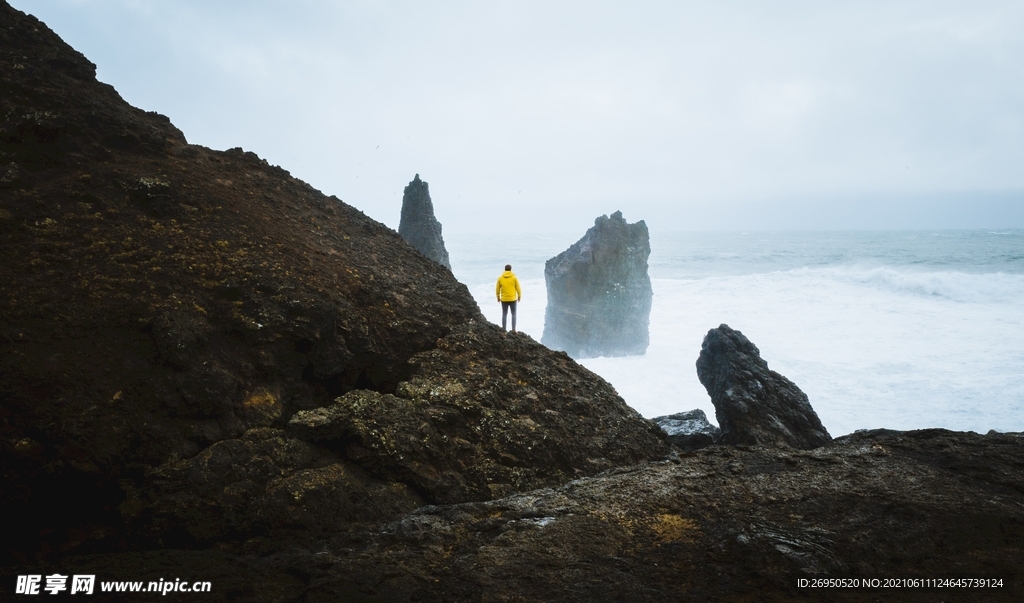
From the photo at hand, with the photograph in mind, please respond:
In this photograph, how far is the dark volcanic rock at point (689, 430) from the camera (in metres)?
7.34

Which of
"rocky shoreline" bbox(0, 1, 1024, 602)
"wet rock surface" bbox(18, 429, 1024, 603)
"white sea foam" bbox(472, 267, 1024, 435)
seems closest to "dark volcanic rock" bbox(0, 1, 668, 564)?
"rocky shoreline" bbox(0, 1, 1024, 602)

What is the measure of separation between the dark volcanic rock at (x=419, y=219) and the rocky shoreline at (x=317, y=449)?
710 inches

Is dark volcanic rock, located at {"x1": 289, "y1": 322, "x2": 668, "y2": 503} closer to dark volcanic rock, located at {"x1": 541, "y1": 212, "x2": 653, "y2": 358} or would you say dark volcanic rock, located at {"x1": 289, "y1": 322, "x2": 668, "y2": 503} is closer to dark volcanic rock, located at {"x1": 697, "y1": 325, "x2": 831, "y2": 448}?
dark volcanic rock, located at {"x1": 697, "y1": 325, "x2": 831, "y2": 448}

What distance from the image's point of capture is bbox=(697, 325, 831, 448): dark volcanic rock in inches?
278

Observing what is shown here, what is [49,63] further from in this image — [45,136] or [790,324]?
[790,324]

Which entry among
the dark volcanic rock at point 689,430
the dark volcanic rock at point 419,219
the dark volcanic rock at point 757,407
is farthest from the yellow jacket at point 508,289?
the dark volcanic rock at point 419,219

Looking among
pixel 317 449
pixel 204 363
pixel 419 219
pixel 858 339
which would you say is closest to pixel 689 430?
pixel 317 449

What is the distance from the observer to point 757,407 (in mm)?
7383

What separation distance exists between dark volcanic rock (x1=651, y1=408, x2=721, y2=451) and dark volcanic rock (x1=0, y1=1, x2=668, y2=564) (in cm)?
197

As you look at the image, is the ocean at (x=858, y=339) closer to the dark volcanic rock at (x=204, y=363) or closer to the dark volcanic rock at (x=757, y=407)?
the dark volcanic rock at (x=757, y=407)

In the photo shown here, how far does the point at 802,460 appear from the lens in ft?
14.1

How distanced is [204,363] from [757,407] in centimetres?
737

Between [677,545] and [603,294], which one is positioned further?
[603,294]

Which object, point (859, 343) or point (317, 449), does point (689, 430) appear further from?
point (859, 343)
